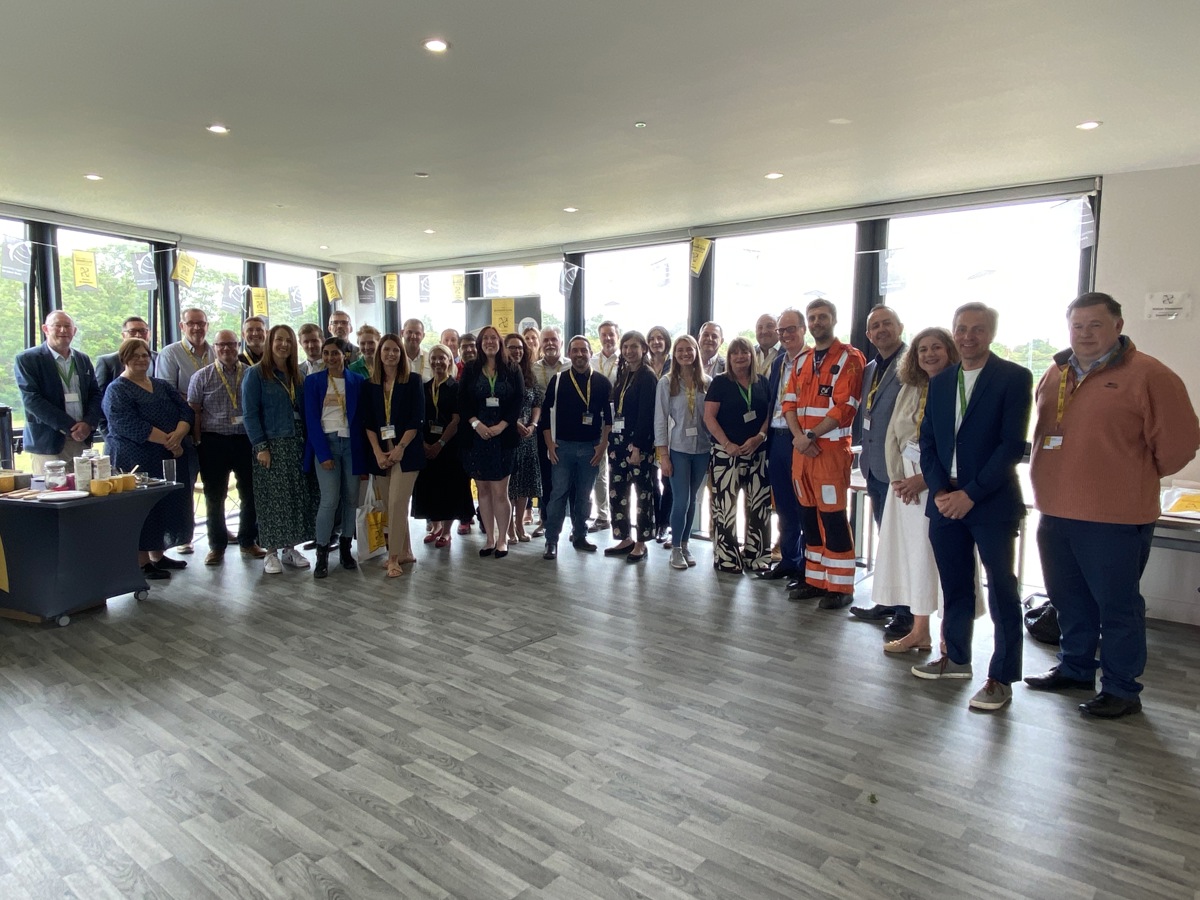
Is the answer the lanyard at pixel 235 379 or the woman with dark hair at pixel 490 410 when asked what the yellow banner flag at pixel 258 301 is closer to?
the lanyard at pixel 235 379

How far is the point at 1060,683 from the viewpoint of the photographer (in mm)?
3297

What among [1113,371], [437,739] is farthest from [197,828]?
[1113,371]

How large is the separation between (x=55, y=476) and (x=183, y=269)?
14.4 ft

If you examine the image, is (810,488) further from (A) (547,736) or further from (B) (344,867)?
(B) (344,867)

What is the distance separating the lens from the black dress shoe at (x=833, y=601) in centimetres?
439

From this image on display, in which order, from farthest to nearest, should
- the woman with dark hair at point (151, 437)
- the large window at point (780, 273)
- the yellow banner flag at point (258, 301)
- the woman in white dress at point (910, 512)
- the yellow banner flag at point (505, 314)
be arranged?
the yellow banner flag at point (505, 314), the yellow banner flag at point (258, 301), the large window at point (780, 273), the woman with dark hair at point (151, 437), the woman in white dress at point (910, 512)

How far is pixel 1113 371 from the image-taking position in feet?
9.52

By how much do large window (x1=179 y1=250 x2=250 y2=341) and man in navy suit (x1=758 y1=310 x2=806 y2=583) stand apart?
242 inches

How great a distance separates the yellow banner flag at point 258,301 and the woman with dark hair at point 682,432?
587 centimetres

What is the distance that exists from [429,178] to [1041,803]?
5.12m

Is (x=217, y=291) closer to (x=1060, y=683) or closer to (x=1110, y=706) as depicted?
(x=1060, y=683)

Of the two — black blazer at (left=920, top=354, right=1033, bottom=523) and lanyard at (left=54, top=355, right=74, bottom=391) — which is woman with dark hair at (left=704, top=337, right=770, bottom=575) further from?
lanyard at (left=54, top=355, right=74, bottom=391)

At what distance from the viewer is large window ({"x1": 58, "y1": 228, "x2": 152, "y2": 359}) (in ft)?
23.0

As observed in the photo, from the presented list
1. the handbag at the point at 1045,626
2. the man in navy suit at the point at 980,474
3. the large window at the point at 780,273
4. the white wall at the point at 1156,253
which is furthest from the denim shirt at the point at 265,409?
the white wall at the point at 1156,253
